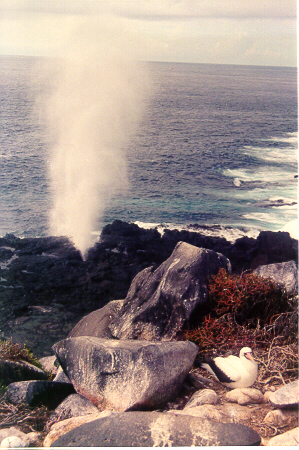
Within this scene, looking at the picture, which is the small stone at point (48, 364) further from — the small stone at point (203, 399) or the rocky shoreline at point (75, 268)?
the small stone at point (203, 399)

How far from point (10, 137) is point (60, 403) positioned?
24541 millimetres

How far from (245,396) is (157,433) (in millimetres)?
1132

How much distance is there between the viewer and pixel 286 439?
366cm

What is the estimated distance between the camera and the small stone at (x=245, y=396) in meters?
4.18

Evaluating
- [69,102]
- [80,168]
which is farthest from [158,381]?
[69,102]

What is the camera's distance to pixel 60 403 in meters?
4.46

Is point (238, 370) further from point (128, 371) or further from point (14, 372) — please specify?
point (14, 372)

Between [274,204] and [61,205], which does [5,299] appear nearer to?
[61,205]

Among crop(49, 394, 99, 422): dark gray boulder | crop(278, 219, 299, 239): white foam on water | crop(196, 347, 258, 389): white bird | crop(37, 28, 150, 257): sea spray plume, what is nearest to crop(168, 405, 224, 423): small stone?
crop(196, 347, 258, 389): white bird

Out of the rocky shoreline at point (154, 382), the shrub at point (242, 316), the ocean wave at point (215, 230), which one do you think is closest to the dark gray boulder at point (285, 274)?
the rocky shoreline at point (154, 382)

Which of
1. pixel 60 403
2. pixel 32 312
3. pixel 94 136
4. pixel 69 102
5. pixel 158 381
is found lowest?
pixel 32 312

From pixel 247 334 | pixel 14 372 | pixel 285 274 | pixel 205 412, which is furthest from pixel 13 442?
pixel 285 274

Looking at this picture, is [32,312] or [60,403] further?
[32,312]

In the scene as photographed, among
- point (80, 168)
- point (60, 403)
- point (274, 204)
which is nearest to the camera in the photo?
point (60, 403)
